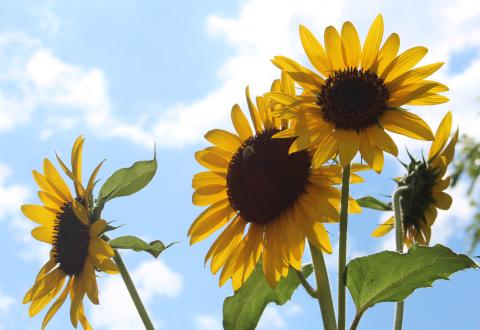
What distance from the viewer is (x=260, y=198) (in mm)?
1751

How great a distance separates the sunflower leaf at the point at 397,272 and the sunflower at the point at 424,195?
67 centimetres

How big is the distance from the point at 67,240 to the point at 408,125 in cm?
106

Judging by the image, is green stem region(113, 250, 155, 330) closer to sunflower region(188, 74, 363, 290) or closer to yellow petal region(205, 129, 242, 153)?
sunflower region(188, 74, 363, 290)

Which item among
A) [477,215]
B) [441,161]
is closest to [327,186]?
[441,161]

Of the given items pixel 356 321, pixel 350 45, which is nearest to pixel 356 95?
pixel 350 45

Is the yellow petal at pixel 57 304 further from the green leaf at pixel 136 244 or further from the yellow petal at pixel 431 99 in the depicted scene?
the yellow petal at pixel 431 99

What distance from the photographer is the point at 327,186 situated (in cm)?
169

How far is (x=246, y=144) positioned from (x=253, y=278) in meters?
0.35

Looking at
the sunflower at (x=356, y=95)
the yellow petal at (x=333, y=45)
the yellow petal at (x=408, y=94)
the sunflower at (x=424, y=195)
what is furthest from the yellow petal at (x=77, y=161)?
the sunflower at (x=424, y=195)

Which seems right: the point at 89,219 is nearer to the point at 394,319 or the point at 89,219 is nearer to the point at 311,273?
the point at 311,273

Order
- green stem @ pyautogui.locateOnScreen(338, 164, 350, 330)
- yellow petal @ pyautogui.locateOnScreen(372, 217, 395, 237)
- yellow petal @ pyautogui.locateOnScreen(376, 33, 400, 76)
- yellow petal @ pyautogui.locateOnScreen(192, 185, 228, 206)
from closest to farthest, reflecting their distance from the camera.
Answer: green stem @ pyautogui.locateOnScreen(338, 164, 350, 330)
yellow petal @ pyautogui.locateOnScreen(376, 33, 400, 76)
yellow petal @ pyautogui.locateOnScreen(192, 185, 228, 206)
yellow petal @ pyautogui.locateOnScreen(372, 217, 395, 237)

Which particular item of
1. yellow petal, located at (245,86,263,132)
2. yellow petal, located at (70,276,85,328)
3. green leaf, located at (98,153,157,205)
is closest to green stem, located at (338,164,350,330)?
yellow petal, located at (245,86,263,132)

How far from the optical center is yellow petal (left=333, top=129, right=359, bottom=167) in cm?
153

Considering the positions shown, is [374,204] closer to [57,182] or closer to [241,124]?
[241,124]
